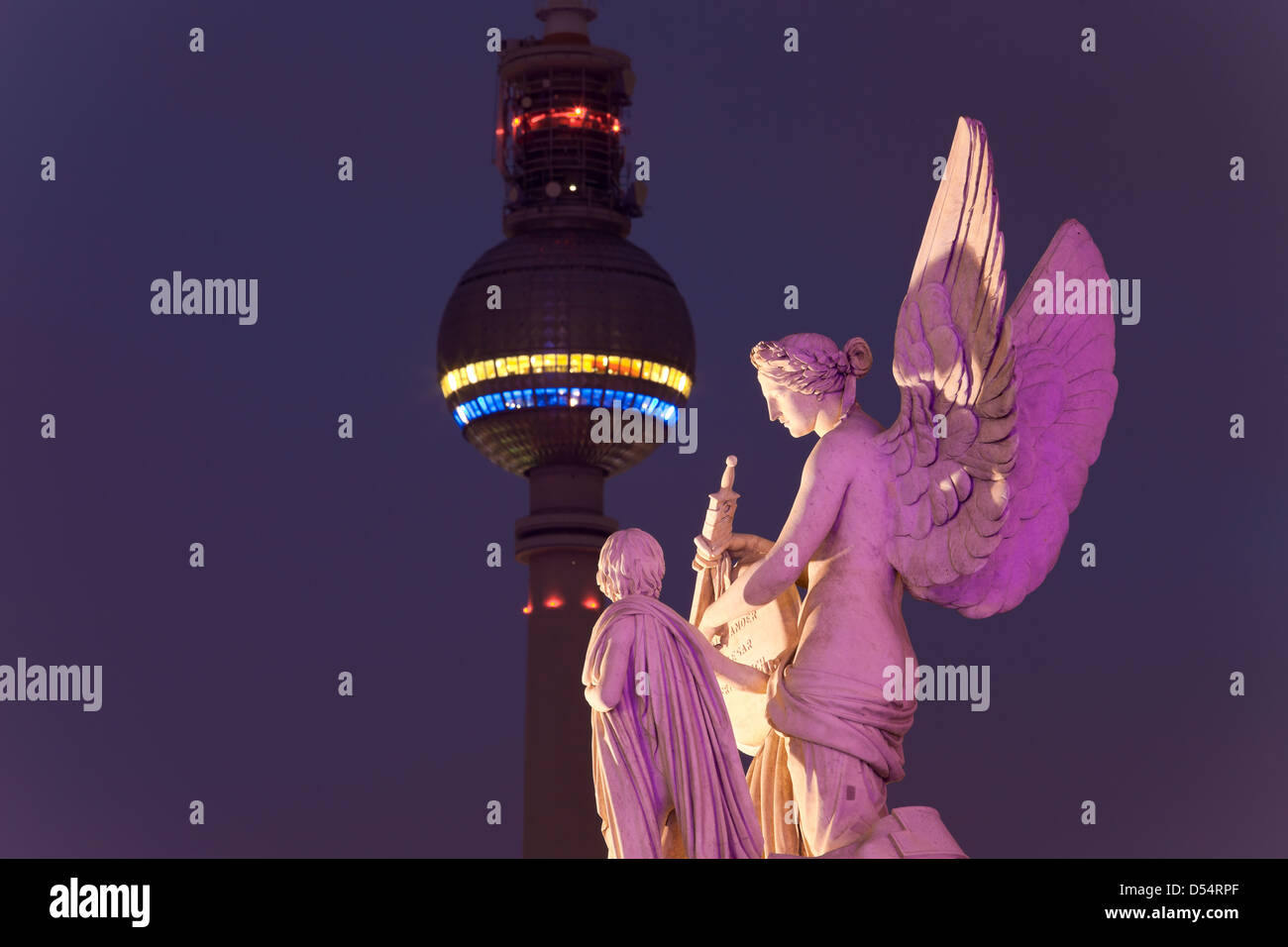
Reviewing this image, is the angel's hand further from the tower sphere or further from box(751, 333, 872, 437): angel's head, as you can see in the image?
the tower sphere

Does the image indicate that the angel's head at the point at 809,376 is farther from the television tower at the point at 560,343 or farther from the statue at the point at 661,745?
the television tower at the point at 560,343

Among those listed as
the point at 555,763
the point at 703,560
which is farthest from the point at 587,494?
the point at 703,560

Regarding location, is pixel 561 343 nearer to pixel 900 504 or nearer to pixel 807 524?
pixel 900 504

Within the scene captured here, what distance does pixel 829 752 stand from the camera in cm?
1728

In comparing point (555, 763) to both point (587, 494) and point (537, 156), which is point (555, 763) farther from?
point (537, 156)

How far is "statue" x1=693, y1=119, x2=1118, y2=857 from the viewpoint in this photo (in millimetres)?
17375

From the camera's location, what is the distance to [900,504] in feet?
58.4

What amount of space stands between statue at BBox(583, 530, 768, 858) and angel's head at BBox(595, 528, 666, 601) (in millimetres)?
128

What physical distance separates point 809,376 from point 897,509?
1021mm

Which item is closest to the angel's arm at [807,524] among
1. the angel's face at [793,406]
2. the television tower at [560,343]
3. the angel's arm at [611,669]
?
the angel's face at [793,406]

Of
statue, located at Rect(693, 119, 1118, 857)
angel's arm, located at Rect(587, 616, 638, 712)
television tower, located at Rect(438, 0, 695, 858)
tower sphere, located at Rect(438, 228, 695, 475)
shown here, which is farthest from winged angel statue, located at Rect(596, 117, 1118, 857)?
tower sphere, located at Rect(438, 228, 695, 475)

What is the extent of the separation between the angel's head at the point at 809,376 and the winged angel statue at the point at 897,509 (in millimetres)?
13

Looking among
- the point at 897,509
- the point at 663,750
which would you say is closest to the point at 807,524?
the point at 897,509
